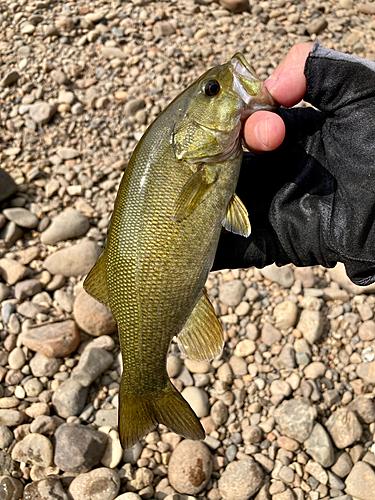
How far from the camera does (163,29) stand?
23.9 ft

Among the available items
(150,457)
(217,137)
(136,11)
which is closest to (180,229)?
(217,137)

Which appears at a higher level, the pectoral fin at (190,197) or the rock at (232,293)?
the pectoral fin at (190,197)

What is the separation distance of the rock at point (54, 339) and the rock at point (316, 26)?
560cm

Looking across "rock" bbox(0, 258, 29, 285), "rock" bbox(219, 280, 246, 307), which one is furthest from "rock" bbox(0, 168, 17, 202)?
"rock" bbox(219, 280, 246, 307)

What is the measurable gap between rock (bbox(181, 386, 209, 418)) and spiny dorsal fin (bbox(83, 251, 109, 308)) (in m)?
1.88

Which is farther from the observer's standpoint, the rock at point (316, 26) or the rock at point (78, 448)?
the rock at point (316, 26)

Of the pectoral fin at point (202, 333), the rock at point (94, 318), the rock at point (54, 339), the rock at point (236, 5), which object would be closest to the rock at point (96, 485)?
the rock at point (54, 339)

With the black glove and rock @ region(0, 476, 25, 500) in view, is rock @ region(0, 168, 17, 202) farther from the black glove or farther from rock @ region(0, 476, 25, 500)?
the black glove

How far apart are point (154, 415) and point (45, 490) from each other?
5.32 ft

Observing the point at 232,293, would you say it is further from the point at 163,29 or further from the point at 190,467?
the point at 163,29

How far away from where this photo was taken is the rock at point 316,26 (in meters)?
7.22

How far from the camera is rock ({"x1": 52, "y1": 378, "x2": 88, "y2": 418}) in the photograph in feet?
14.2

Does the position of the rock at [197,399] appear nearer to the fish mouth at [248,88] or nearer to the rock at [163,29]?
the fish mouth at [248,88]

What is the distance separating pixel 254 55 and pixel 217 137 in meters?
4.94
